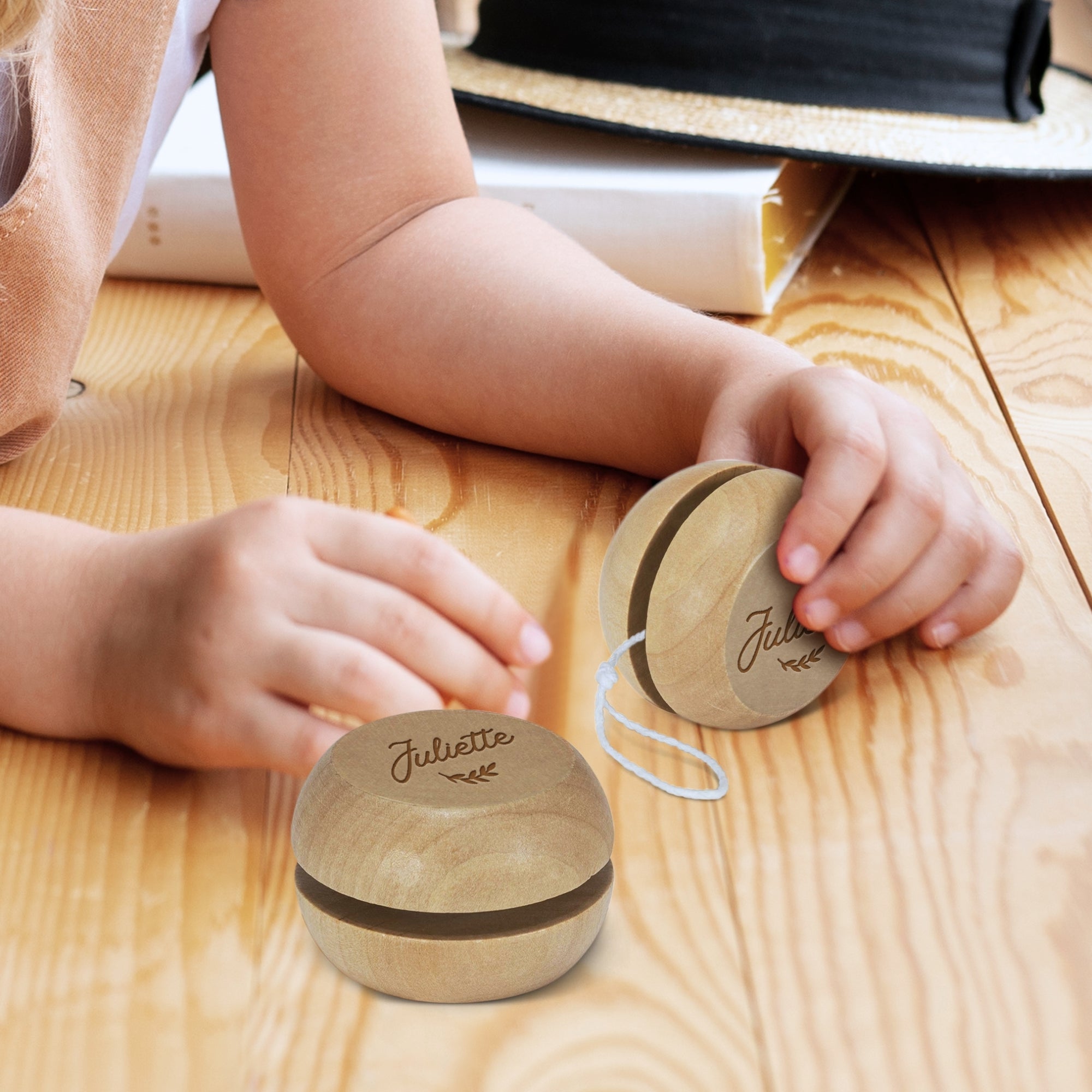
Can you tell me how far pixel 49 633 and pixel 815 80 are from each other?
81cm

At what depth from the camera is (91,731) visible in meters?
0.51

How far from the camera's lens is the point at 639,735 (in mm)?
525

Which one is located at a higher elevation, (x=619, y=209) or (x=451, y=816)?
(x=451, y=816)

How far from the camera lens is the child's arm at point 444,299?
0.60m

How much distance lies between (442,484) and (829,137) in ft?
1.59

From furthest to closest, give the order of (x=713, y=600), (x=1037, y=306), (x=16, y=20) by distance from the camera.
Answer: (x=1037, y=306), (x=16, y=20), (x=713, y=600)

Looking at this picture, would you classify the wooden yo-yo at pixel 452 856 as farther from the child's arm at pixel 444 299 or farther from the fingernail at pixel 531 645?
the child's arm at pixel 444 299

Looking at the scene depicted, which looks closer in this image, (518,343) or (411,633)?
(411,633)

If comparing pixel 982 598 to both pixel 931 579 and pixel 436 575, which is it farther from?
pixel 436 575

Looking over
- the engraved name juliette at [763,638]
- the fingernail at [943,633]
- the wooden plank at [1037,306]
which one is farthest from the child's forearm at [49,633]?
the wooden plank at [1037,306]

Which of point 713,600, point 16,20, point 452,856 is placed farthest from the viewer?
point 16,20

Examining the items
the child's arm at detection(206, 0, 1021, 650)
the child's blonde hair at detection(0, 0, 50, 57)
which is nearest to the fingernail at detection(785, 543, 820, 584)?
the child's arm at detection(206, 0, 1021, 650)

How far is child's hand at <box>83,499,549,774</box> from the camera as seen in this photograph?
0.44 meters

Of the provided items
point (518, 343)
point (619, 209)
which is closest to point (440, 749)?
point (518, 343)
